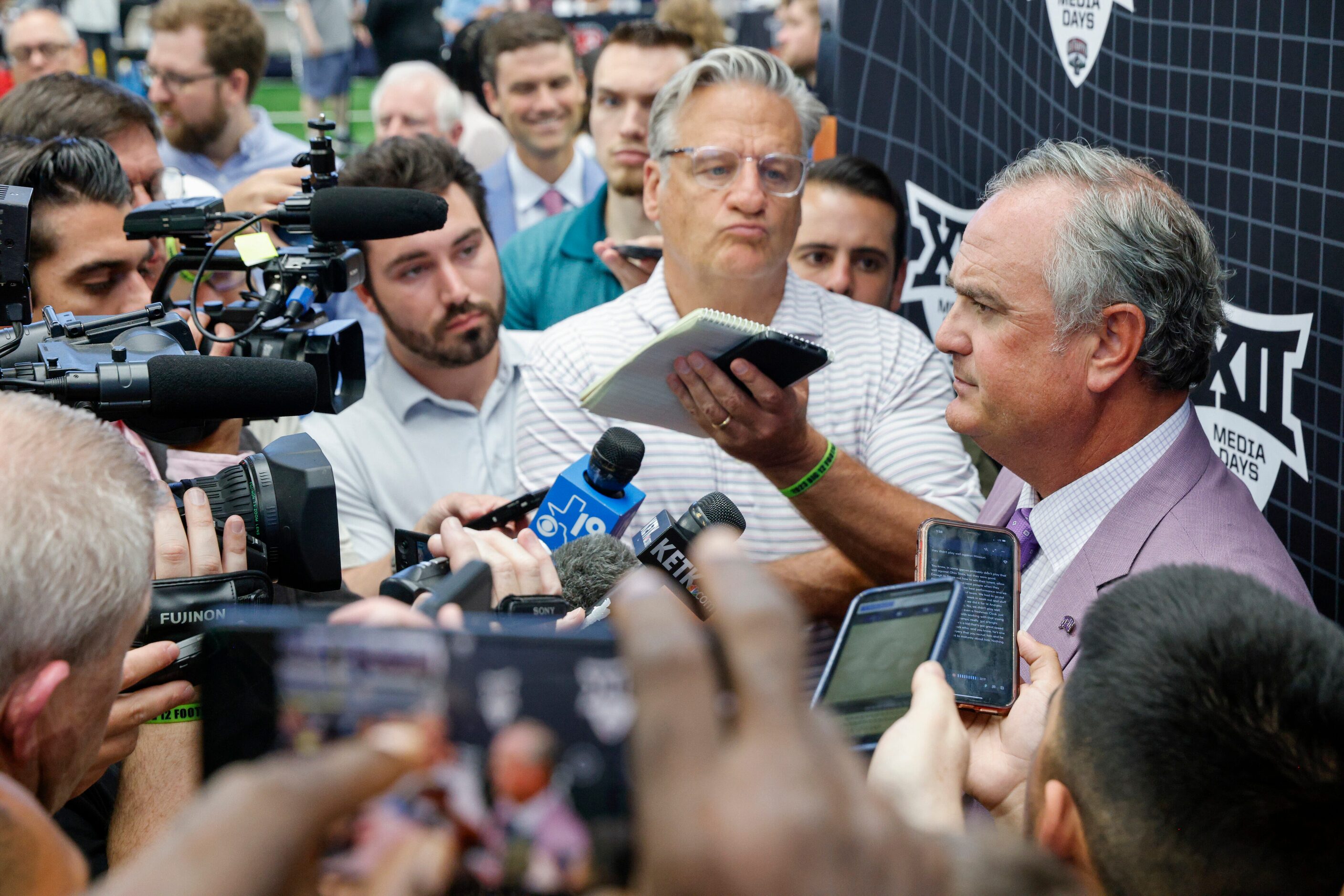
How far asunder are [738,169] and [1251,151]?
1175mm

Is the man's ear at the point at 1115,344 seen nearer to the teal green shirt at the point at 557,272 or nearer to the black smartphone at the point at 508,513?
the black smartphone at the point at 508,513

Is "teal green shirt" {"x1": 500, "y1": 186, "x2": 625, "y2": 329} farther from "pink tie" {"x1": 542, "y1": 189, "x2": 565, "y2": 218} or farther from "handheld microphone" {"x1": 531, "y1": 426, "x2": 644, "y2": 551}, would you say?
"handheld microphone" {"x1": 531, "y1": 426, "x2": 644, "y2": 551}

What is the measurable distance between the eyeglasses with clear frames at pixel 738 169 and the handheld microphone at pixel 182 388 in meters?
1.45

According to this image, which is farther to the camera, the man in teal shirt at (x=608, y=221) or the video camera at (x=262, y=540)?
the man in teal shirt at (x=608, y=221)

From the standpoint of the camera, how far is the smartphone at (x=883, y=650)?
1325 mm

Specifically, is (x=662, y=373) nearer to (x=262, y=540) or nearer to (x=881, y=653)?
(x=262, y=540)

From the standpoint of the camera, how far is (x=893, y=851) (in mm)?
674

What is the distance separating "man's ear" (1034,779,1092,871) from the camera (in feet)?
3.77

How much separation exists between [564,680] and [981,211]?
1724mm

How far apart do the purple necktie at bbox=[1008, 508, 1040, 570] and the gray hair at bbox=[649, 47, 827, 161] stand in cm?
117

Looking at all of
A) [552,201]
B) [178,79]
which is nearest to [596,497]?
[552,201]

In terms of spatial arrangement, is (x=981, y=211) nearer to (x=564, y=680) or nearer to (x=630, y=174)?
(x=564, y=680)

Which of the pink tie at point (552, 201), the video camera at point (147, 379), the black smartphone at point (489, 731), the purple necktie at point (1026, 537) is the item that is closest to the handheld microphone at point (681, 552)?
the video camera at point (147, 379)

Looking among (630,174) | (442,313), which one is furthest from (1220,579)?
(630,174)
